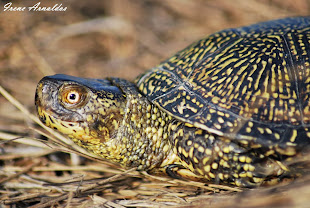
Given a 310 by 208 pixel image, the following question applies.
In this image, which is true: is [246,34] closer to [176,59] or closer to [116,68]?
[176,59]

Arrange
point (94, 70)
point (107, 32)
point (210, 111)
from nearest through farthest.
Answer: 1. point (210, 111)
2. point (94, 70)
3. point (107, 32)

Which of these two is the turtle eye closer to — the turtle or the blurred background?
the turtle

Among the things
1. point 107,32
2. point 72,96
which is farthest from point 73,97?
point 107,32

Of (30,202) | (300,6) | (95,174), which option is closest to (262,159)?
(95,174)

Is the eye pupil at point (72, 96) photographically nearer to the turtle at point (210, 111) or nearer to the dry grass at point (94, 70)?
the turtle at point (210, 111)

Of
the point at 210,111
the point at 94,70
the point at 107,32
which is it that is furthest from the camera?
the point at 107,32

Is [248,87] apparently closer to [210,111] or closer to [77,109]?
[210,111]

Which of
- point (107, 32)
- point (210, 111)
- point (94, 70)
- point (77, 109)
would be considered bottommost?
point (210, 111)
